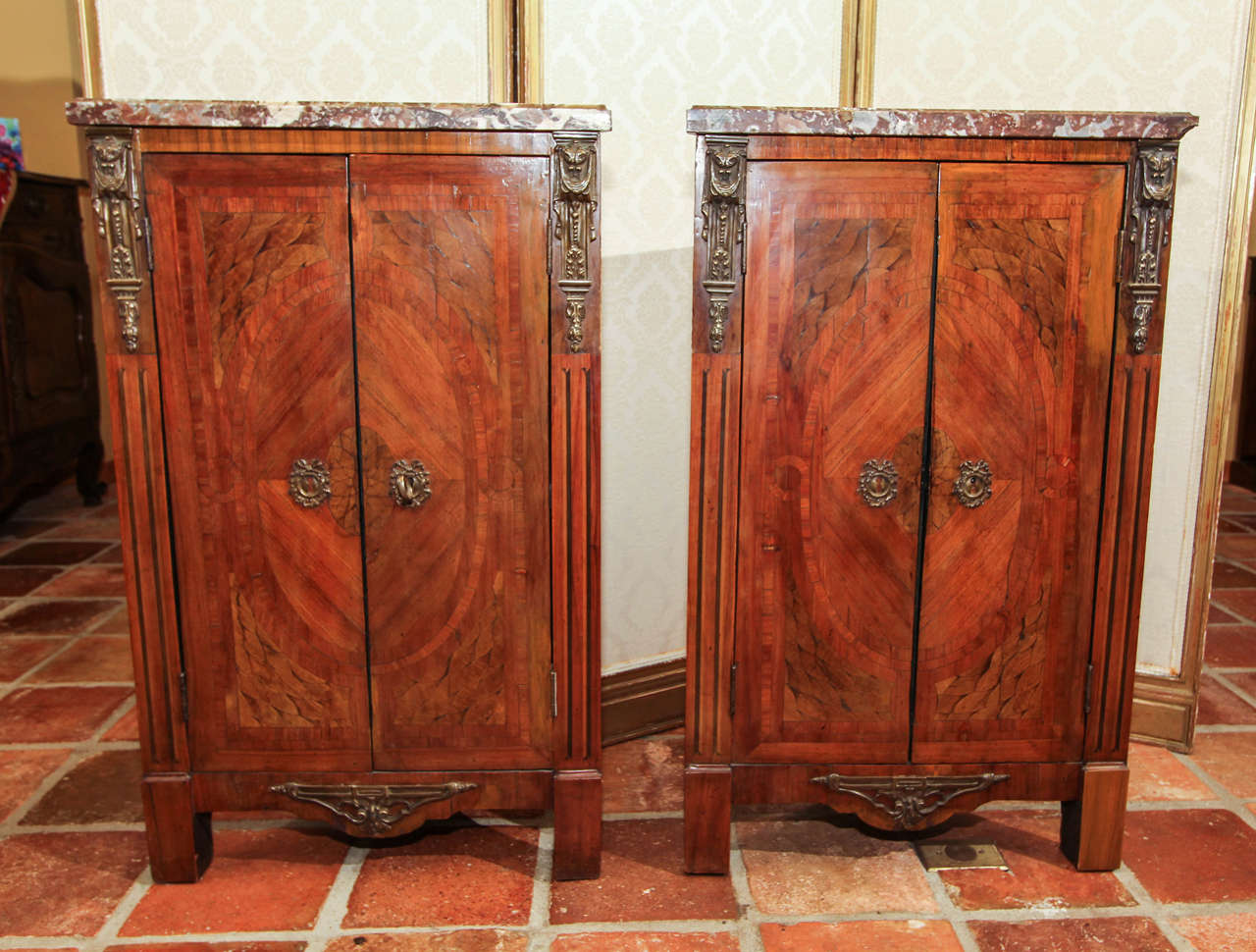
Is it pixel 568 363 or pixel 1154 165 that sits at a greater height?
pixel 1154 165

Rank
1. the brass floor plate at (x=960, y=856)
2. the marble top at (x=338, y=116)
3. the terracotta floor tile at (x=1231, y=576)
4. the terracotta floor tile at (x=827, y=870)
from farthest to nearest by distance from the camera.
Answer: the terracotta floor tile at (x=1231, y=576) → the brass floor plate at (x=960, y=856) → the terracotta floor tile at (x=827, y=870) → the marble top at (x=338, y=116)

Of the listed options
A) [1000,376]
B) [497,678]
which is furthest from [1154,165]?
[497,678]

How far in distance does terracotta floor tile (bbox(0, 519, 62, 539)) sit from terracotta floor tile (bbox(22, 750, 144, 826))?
2.62 meters

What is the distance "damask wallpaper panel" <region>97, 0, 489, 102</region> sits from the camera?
2154 mm

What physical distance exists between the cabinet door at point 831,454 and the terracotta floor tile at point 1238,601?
233 cm

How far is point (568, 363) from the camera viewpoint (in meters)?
1.81

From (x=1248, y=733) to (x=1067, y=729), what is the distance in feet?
3.44

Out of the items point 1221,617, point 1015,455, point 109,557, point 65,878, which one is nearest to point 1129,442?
point 1015,455

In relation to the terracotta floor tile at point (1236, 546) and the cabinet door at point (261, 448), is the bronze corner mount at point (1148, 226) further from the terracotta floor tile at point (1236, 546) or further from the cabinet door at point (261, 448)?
the terracotta floor tile at point (1236, 546)

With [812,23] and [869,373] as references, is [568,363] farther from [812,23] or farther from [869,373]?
[812,23]

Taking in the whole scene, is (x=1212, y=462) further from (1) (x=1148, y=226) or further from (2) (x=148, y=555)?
(2) (x=148, y=555)

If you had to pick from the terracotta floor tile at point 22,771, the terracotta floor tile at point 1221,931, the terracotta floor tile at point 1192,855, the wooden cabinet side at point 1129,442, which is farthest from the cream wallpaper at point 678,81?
the terracotta floor tile at point 22,771

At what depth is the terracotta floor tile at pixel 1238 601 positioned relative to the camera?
3600 millimetres

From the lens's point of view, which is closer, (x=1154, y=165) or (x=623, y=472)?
(x=1154, y=165)
